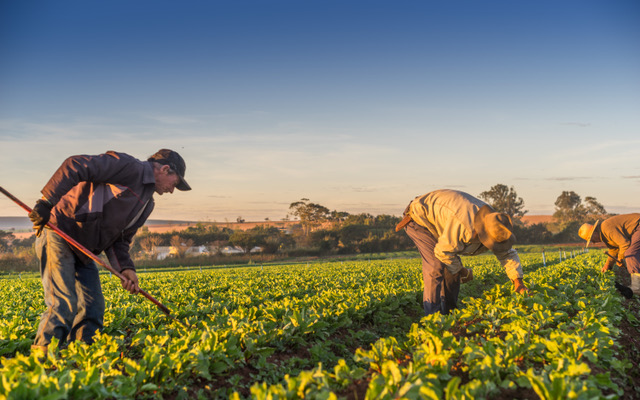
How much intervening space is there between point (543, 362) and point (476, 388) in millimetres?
Answer: 1187

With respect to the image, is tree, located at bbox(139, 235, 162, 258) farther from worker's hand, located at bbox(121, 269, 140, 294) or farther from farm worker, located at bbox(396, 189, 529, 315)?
farm worker, located at bbox(396, 189, 529, 315)

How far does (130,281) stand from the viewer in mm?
4324

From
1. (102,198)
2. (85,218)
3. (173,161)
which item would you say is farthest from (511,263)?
(85,218)

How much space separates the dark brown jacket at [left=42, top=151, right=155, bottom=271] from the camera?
3932 millimetres

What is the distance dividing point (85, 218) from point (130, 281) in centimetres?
76

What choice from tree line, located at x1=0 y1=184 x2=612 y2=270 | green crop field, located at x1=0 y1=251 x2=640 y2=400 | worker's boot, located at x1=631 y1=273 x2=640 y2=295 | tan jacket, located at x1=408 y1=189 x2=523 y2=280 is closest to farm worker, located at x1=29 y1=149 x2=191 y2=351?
green crop field, located at x1=0 y1=251 x2=640 y2=400

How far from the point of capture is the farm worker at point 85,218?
3773mm

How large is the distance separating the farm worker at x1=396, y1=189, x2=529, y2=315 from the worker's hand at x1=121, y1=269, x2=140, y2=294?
3.37 meters

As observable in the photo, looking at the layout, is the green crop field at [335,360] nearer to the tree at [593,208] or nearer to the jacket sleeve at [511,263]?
the jacket sleeve at [511,263]

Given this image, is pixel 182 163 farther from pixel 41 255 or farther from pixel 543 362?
pixel 543 362

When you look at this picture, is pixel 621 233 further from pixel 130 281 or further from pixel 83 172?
pixel 83 172

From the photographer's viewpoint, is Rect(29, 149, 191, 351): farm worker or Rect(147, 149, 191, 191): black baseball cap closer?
Rect(29, 149, 191, 351): farm worker

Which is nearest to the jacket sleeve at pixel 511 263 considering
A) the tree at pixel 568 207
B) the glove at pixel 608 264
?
the glove at pixel 608 264

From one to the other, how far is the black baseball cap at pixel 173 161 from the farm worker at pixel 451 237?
2889mm
